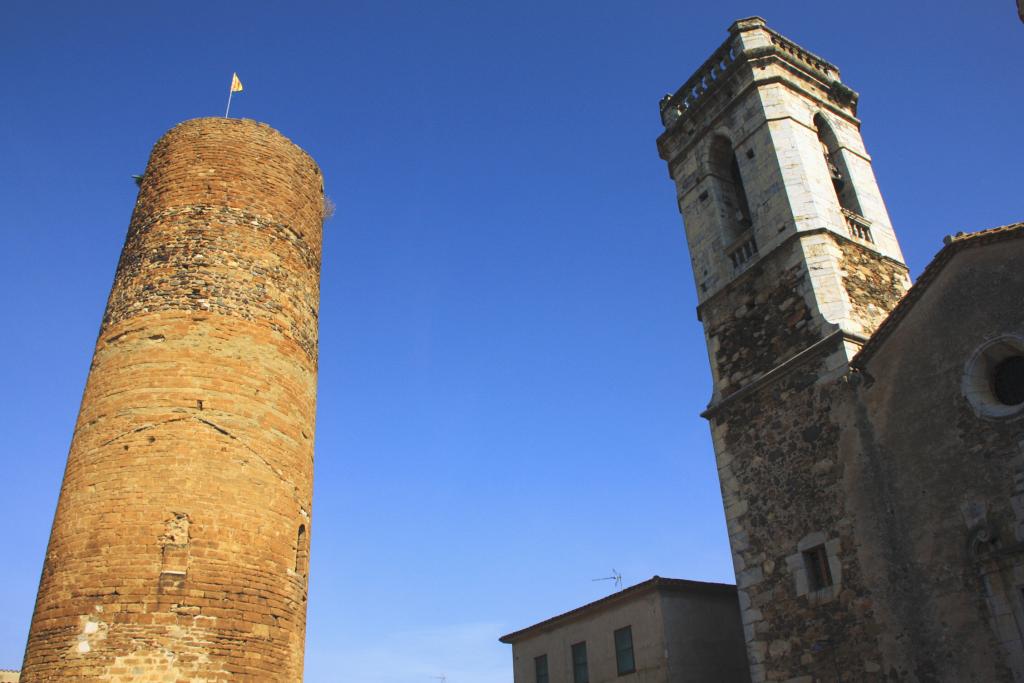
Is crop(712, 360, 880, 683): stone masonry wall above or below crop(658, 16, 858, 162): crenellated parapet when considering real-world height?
below

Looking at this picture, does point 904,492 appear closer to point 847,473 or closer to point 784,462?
point 847,473

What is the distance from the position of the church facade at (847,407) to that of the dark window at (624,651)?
505cm

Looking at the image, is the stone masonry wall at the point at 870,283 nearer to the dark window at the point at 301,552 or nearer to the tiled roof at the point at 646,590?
the tiled roof at the point at 646,590

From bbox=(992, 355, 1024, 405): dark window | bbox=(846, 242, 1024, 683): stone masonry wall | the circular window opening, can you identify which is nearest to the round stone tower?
bbox=(846, 242, 1024, 683): stone masonry wall

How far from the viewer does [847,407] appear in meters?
12.2

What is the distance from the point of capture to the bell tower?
546 inches

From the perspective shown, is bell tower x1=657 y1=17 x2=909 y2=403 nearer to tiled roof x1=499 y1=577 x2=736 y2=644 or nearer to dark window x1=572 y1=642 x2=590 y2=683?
tiled roof x1=499 y1=577 x2=736 y2=644

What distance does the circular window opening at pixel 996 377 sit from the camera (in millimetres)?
10438

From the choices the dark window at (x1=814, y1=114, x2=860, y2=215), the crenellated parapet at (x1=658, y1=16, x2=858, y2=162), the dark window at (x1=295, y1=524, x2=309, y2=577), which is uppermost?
the crenellated parapet at (x1=658, y1=16, x2=858, y2=162)

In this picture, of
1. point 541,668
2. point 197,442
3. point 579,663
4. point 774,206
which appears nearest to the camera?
point 197,442

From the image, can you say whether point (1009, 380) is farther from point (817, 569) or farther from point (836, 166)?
point (836, 166)

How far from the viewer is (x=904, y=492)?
1105 cm

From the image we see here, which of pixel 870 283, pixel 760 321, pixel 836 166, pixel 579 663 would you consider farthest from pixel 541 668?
pixel 836 166

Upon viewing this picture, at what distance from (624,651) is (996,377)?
33.7ft
